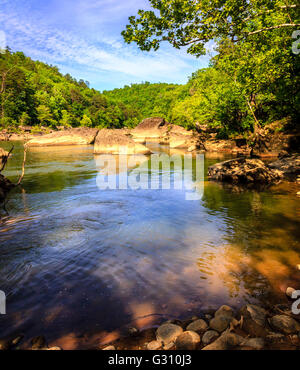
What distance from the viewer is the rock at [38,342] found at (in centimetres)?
229

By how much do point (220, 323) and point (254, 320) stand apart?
40cm

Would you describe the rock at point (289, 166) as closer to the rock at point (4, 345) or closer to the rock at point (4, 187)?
the rock at point (4, 345)

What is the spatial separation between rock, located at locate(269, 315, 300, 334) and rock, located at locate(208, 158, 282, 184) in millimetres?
9002

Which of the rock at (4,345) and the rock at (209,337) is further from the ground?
the rock at (209,337)

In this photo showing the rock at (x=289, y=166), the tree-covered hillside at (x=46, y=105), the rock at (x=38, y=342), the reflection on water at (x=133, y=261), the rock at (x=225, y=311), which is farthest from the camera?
the tree-covered hillside at (x=46, y=105)

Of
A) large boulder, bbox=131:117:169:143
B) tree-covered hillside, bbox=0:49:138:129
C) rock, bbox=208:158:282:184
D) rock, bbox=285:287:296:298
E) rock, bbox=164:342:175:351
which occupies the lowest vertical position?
rock, bbox=164:342:175:351

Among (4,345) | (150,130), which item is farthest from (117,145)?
(150,130)

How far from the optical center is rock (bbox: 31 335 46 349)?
7.51ft

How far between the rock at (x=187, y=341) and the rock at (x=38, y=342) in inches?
56.3

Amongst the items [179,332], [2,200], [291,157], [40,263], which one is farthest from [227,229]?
[291,157]

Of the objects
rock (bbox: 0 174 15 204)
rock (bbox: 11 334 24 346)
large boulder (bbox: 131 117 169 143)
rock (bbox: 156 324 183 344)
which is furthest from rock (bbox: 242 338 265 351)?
large boulder (bbox: 131 117 169 143)

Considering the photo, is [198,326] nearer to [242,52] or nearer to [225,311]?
[225,311]

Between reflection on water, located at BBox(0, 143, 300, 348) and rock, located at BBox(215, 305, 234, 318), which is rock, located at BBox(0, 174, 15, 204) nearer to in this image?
reflection on water, located at BBox(0, 143, 300, 348)

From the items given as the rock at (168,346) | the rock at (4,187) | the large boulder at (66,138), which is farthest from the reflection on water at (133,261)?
the large boulder at (66,138)
